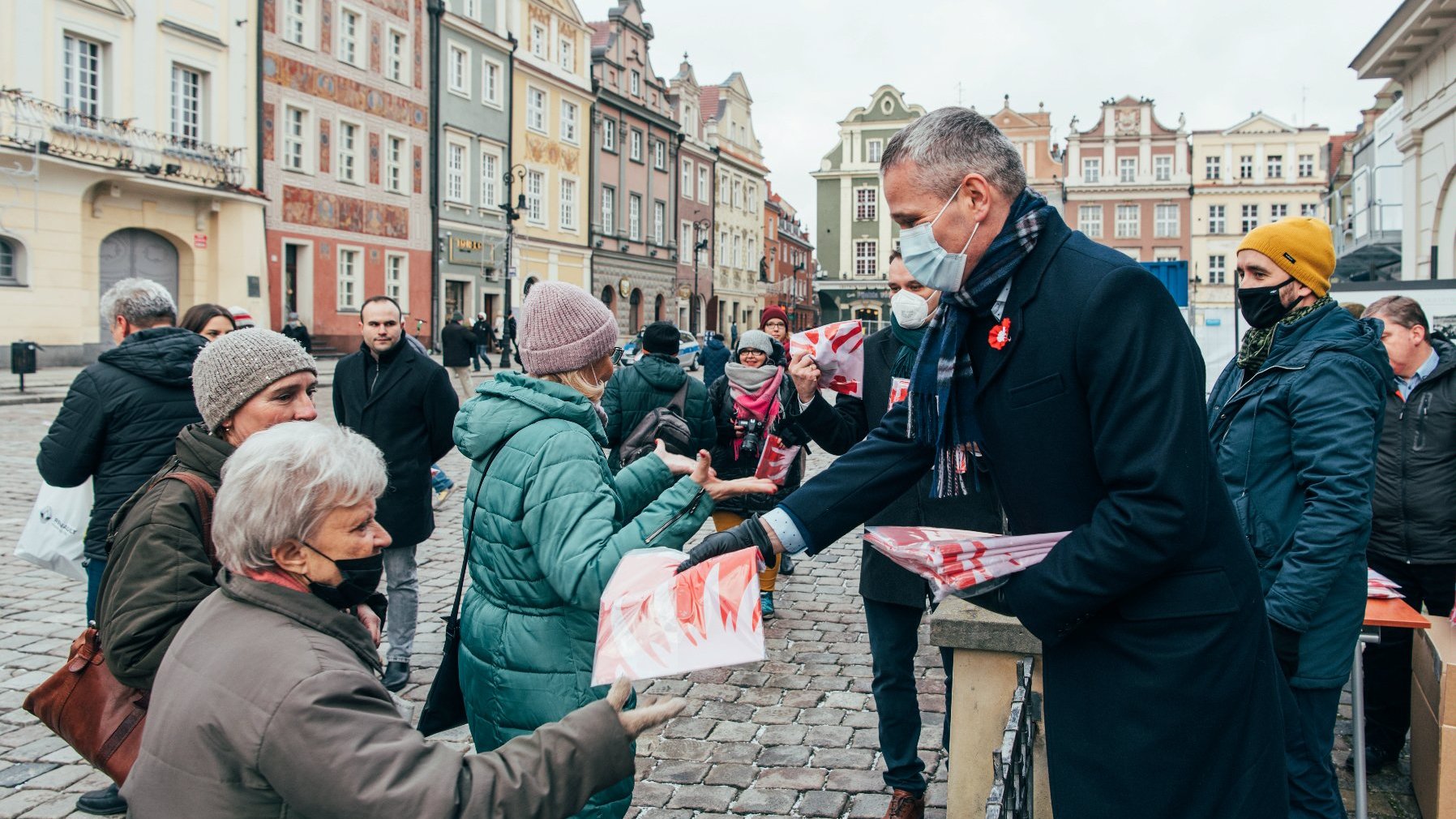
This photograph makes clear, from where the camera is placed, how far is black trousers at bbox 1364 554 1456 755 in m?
4.32

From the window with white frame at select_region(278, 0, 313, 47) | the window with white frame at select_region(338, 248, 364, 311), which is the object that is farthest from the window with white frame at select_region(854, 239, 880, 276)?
the window with white frame at select_region(278, 0, 313, 47)

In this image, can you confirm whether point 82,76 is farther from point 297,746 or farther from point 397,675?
point 297,746

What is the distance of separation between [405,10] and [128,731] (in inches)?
1396

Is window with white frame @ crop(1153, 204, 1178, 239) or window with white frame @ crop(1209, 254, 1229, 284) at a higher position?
window with white frame @ crop(1153, 204, 1178, 239)

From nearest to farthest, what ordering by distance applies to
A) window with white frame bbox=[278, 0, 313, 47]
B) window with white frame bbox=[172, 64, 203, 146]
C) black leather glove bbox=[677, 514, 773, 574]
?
1. black leather glove bbox=[677, 514, 773, 574]
2. window with white frame bbox=[172, 64, 203, 146]
3. window with white frame bbox=[278, 0, 313, 47]

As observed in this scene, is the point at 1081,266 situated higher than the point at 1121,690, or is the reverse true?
the point at 1081,266

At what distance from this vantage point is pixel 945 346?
7.29 feet

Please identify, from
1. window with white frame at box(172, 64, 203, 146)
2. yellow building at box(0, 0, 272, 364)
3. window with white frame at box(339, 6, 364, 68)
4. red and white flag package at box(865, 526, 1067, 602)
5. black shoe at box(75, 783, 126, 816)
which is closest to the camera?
red and white flag package at box(865, 526, 1067, 602)

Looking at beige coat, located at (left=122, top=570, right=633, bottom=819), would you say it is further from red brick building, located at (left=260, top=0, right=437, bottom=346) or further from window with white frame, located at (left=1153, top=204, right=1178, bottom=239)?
window with white frame, located at (left=1153, top=204, right=1178, bottom=239)

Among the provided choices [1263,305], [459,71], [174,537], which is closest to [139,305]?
[174,537]

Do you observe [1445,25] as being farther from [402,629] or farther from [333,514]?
[333,514]

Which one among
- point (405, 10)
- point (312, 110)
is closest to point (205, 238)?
point (312, 110)

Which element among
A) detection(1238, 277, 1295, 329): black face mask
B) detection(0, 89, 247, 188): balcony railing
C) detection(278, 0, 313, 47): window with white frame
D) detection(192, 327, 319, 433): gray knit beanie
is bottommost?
detection(192, 327, 319, 433): gray knit beanie

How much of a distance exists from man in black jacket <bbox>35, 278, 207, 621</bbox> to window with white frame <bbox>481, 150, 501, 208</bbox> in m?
35.8
